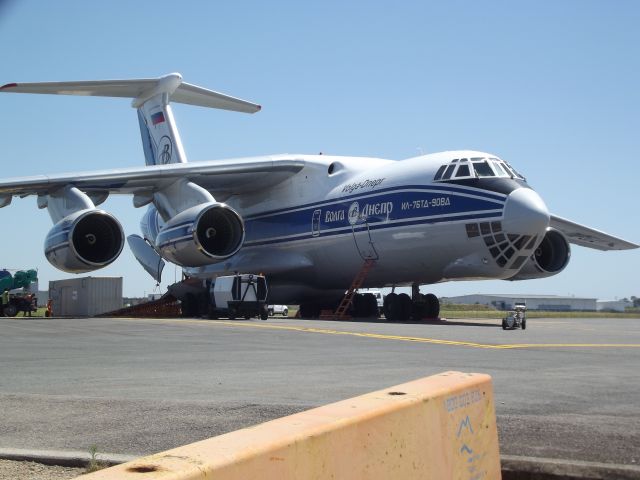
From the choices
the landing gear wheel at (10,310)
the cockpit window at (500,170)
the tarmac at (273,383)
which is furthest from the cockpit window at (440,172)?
the landing gear wheel at (10,310)

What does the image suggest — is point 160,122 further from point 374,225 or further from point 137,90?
point 374,225

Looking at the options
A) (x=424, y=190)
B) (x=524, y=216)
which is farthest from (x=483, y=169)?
(x=524, y=216)

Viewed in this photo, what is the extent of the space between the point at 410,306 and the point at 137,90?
13.1 metres

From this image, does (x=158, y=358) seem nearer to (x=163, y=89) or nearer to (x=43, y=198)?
(x=43, y=198)

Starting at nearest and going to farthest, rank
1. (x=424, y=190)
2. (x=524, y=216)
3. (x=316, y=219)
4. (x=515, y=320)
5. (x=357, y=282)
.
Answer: (x=515, y=320)
(x=524, y=216)
(x=424, y=190)
(x=357, y=282)
(x=316, y=219)

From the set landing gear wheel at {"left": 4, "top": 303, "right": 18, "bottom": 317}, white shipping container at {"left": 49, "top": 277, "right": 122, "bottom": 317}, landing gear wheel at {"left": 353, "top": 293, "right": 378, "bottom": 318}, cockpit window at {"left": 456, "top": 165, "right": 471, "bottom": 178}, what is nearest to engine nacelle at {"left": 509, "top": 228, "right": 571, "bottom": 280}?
cockpit window at {"left": 456, "top": 165, "right": 471, "bottom": 178}

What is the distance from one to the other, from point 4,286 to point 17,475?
1593 inches

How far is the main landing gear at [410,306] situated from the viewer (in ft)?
72.2

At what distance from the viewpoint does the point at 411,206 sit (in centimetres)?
1972

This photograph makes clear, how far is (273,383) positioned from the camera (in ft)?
24.2

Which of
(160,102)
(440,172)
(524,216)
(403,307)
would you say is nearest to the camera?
(524,216)

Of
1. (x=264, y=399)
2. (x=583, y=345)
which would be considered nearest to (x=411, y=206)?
(x=583, y=345)

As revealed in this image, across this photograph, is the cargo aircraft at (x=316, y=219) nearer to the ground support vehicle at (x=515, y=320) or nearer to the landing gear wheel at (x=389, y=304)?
the landing gear wheel at (x=389, y=304)

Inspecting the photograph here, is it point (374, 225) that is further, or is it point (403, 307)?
point (403, 307)
